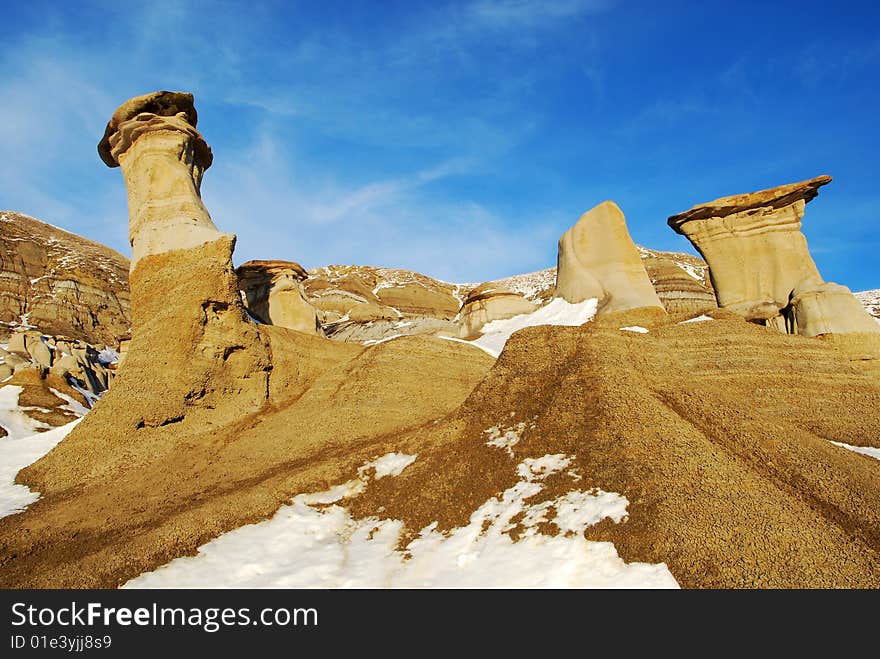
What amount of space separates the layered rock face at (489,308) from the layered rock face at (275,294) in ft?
35.4

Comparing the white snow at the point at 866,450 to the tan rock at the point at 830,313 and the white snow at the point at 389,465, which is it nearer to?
the white snow at the point at 389,465

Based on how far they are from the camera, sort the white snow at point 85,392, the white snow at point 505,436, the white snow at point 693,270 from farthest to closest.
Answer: the white snow at point 693,270, the white snow at point 85,392, the white snow at point 505,436

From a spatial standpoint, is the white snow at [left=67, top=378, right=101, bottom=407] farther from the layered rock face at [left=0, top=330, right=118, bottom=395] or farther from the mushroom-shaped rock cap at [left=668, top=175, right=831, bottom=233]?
the mushroom-shaped rock cap at [left=668, top=175, right=831, bottom=233]

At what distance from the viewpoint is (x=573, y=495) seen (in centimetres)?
644

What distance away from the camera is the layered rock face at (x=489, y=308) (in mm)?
34094

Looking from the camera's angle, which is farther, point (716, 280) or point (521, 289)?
point (521, 289)

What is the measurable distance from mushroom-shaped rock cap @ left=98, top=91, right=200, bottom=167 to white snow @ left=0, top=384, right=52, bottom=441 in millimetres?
13199

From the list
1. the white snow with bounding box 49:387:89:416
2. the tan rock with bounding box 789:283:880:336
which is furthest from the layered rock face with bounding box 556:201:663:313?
the white snow with bounding box 49:387:89:416

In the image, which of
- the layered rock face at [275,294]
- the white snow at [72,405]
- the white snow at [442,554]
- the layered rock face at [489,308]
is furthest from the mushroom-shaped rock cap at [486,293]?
the white snow at [442,554]

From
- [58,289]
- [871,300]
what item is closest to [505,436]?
[871,300]

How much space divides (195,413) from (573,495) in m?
10.9
